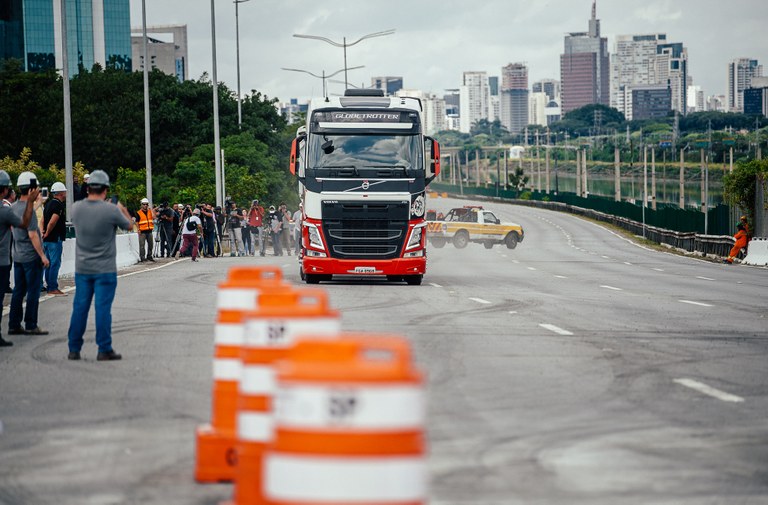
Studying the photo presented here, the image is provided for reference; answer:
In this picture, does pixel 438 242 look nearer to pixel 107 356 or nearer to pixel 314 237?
pixel 314 237

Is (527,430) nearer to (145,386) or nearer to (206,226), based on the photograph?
(145,386)

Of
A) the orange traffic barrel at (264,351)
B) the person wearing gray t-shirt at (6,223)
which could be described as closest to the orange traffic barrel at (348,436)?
the orange traffic barrel at (264,351)

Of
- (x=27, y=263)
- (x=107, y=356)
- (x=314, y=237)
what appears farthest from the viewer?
(x=314, y=237)

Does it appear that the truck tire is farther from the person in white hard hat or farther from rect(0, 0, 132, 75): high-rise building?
rect(0, 0, 132, 75): high-rise building

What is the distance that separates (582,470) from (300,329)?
2.47 meters

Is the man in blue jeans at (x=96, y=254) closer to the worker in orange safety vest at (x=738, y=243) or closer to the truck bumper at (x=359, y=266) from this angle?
the truck bumper at (x=359, y=266)

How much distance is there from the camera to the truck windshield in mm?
25297

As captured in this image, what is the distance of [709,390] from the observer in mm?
11617

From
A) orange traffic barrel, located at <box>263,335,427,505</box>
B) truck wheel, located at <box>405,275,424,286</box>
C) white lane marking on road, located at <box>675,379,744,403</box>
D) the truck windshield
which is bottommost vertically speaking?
truck wheel, located at <box>405,275,424,286</box>

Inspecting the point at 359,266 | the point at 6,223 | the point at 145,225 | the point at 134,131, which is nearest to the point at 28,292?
the point at 6,223

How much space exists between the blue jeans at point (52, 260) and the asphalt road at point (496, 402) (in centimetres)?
69

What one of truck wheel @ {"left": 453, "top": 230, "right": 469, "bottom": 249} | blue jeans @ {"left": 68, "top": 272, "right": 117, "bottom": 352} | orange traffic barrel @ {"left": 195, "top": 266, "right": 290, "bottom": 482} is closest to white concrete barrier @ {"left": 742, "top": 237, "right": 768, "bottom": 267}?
truck wheel @ {"left": 453, "top": 230, "right": 469, "bottom": 249}

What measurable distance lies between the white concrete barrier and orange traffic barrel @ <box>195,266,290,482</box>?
38.2 metres

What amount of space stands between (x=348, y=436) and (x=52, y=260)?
58.1 ft
